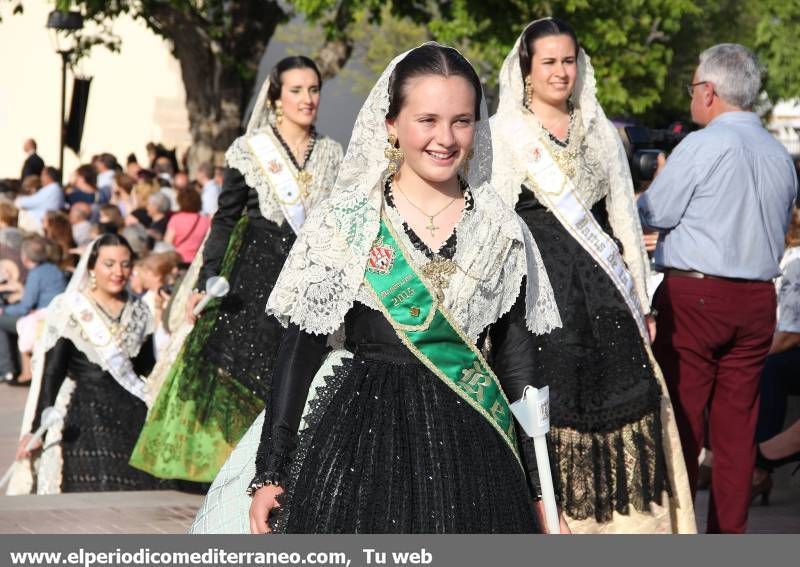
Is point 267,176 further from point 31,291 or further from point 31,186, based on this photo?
point 31,186

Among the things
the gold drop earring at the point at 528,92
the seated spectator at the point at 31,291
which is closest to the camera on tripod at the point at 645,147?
the gold drop earring at the point at 528,92

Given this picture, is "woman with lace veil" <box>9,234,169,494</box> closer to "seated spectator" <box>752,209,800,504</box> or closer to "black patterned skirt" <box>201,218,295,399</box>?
"black patterned skirt" <box>201,218,295,399</box>

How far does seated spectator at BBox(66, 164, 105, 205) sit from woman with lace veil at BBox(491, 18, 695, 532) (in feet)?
40.8

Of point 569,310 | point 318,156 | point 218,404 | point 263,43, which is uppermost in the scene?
point 263,43

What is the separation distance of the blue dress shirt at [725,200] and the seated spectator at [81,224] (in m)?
9.54

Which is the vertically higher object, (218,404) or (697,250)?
(697,250)

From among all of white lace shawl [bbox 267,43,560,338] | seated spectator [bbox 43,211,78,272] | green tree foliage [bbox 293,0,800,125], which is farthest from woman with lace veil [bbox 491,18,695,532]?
green tree foliage [bbox 293,0,800,125]

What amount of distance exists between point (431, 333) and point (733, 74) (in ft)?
9.41

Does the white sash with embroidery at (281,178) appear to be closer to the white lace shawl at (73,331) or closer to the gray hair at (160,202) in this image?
the white lace shawl at (73,331)

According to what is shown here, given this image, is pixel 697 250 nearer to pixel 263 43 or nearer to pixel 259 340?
pixel 259 340
